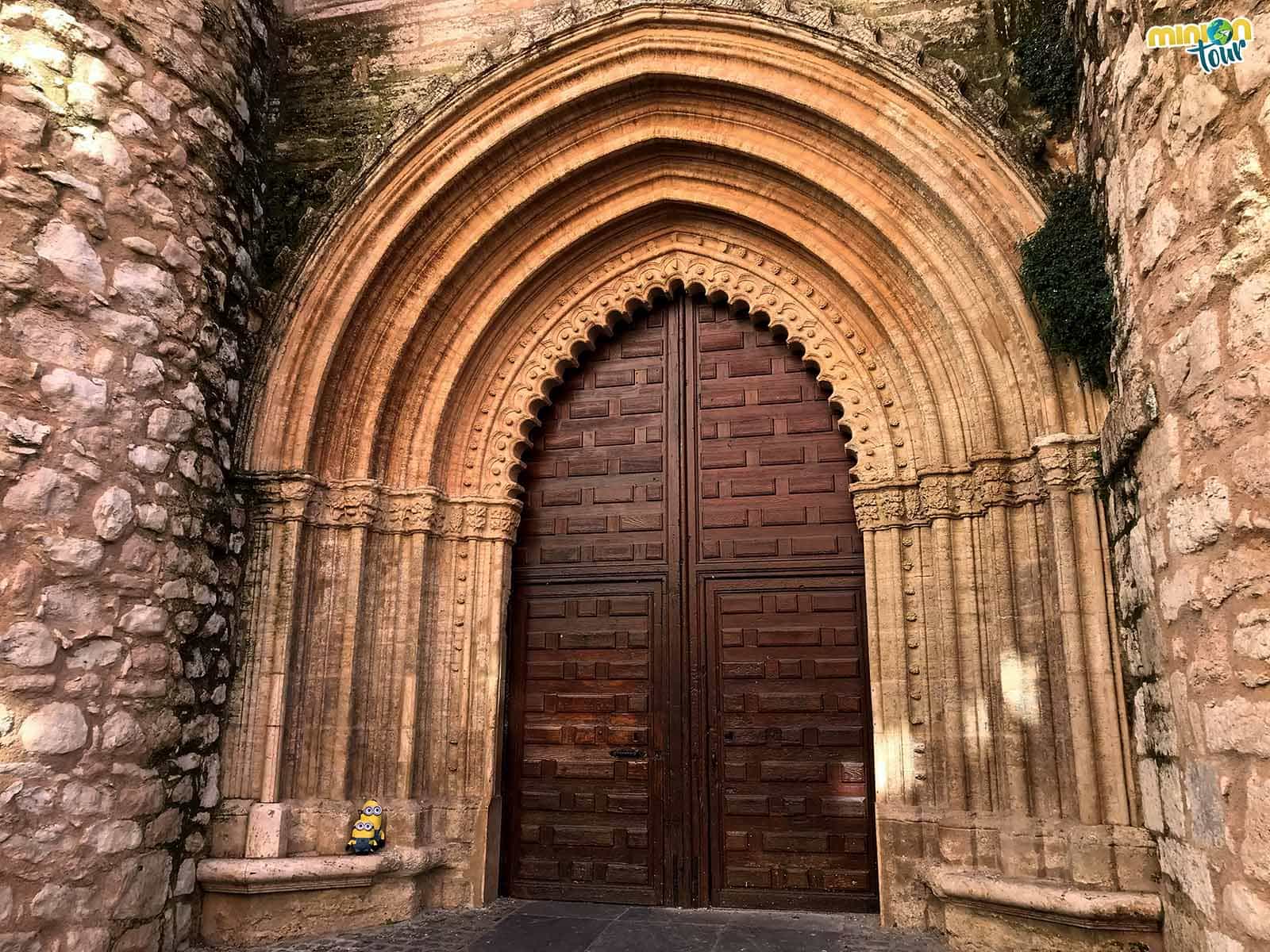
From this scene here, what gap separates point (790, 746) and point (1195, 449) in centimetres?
283

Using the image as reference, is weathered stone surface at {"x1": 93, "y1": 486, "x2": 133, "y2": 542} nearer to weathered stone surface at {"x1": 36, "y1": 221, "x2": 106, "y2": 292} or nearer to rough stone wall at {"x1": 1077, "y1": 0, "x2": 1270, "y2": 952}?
weathered stone surface at {"x1": 36, "y1": 221, "x2": 106, "y2": 292}

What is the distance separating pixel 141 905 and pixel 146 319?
280 cm

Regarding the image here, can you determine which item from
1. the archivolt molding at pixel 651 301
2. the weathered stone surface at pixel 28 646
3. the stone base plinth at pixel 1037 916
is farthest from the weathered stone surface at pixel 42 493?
the stone base plinth at pixel 1037 916

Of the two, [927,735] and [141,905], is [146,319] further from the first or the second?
[927,735]

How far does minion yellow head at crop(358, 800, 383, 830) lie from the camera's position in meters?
5.00

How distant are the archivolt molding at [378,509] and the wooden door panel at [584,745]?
525mm

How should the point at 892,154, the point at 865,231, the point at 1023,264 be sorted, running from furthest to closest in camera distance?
1. the point at 865,231
2. the point at 892,154
3. the point at 1023,264

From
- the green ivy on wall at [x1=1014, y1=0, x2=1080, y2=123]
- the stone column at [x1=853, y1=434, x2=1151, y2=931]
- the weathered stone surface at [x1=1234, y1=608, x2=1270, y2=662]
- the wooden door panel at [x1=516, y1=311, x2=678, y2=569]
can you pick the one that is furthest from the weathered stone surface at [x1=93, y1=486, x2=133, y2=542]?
the green ivy on wall at [x1=1014, y1=0, x2=1080, y2=123]

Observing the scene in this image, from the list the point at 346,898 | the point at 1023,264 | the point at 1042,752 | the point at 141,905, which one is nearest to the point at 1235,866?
the point at 1042,752

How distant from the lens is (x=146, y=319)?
177 inches

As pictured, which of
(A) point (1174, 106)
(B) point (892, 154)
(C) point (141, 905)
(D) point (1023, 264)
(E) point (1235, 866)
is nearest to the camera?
(E) point (1235, 866)

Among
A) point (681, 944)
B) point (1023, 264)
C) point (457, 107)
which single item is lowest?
point (681, 944)

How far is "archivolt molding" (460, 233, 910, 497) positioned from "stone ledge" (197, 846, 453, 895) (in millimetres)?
2229

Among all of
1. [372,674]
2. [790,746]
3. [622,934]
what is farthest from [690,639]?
[372,674]
